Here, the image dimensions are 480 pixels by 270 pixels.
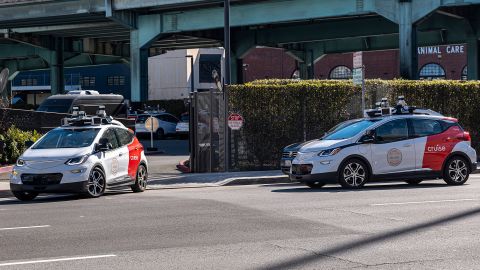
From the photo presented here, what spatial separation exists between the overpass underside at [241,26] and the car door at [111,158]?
19.7 meters

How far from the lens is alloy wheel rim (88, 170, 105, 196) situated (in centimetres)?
1596

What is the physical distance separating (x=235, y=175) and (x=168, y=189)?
2.87m

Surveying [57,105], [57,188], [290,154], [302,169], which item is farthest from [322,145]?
[57,105]

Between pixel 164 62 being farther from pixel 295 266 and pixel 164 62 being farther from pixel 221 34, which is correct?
pixel 295 266

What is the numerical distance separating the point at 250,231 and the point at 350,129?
7.48 m

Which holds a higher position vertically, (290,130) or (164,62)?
(164,62)

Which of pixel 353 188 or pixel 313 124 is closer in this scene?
pixel 353 188

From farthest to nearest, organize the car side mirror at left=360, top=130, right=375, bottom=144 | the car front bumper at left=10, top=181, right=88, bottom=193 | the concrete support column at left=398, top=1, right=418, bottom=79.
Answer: the concrete support column at left=398, top=1, right=418, bottom=79 < the car side mirror at left=360, top=130, right=375, bottom=144 < the car front bumper at left=10, top=181, right=88, bottom=193

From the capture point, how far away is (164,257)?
28.9ft

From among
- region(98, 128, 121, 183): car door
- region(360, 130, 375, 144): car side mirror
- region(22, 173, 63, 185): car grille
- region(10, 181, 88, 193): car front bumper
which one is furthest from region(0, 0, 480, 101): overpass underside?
region(22, 173, 63, 185): car grille

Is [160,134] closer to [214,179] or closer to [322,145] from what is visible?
[214,179]

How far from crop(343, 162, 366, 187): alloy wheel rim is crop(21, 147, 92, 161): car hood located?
5.51 m

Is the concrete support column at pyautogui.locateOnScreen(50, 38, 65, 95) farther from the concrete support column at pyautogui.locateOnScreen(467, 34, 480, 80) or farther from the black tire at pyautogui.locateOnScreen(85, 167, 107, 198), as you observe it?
the black tire at pyautogui.locateOnScreen(85, 167, 107, 198)

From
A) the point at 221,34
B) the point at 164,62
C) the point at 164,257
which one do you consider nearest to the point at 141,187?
the point at 164,257
